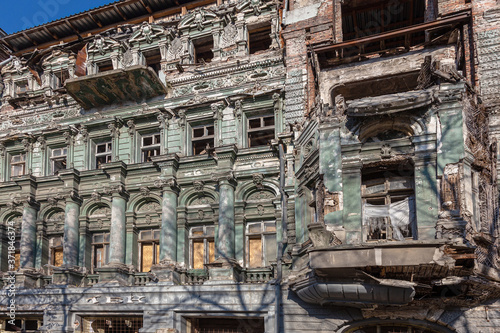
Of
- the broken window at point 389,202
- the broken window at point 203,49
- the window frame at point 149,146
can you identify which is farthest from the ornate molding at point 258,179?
the broken window at point 203,49

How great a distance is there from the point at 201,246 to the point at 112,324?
13.3 ft

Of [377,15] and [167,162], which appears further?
[377,15]

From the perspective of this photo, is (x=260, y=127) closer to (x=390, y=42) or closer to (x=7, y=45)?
(x=390, y=42)

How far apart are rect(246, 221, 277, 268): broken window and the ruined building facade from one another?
70 millimetres

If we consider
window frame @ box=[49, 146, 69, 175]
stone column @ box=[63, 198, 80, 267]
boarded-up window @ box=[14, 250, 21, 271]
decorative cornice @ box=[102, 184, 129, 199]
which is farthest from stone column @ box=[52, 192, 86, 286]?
boarded-up window @ box=[14, 250, 21, 271]

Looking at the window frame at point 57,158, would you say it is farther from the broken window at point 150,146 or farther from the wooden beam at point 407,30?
the wooden beam at point 407,30

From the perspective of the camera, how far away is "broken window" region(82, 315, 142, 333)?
16.0 m

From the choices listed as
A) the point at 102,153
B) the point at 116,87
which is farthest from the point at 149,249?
the point at 116,87

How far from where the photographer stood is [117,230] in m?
16.8

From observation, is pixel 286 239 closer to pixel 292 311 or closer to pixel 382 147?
pixel 292 311

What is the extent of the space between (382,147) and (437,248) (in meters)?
3.25

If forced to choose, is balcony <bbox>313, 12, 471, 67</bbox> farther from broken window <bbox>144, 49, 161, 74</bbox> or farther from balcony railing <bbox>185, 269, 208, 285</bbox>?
balcony railing <bbox>185, 269, 208, 285</bbox>

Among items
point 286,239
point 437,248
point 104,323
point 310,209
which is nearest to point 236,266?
point 286,239

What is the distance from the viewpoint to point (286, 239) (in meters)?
14.6
